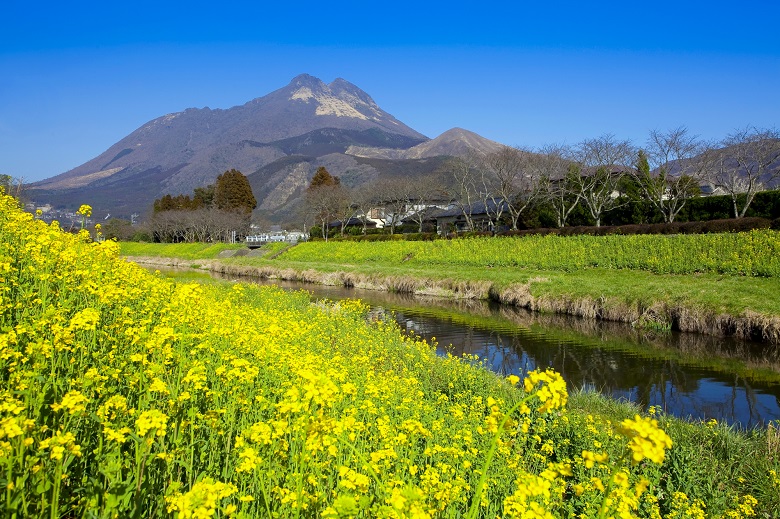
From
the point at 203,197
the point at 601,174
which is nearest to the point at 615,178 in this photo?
the point at 601,174

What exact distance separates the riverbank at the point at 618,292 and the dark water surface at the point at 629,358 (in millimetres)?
597

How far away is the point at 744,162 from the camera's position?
35.1 metres

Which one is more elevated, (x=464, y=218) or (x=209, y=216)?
(x=209, y=216)

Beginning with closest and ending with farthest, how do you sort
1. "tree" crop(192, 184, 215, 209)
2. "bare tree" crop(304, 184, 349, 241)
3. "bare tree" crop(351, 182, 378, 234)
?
1. "bare tree" crop(304, 184, 349, 241)
2. "bare tree" crop(351, 182, 378, 234)
3. "tree" crop(192, 184, 215, 209)

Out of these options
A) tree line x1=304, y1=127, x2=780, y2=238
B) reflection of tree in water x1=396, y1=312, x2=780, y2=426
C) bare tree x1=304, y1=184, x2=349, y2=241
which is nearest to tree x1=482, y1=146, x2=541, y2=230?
tree line x1=304, y1=127, x2=780, y2=238

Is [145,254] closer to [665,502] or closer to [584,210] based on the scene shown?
[584,210]

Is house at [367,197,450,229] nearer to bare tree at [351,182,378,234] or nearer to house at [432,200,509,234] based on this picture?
bare tree at [351,182,378,234]

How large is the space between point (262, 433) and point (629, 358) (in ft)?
39.6

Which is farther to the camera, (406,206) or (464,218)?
(406,206)

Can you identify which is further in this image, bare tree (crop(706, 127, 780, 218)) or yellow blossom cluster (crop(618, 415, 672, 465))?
bare tree (crop(706, 127, 780, 218))

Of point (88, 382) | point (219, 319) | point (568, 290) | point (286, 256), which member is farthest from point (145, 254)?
point (88, 382)

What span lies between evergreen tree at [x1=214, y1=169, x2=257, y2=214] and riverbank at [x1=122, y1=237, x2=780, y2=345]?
54.9 meters

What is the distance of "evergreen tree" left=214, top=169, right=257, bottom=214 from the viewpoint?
83969 millimetres

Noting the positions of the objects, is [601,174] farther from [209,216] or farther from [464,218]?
[209,216]
